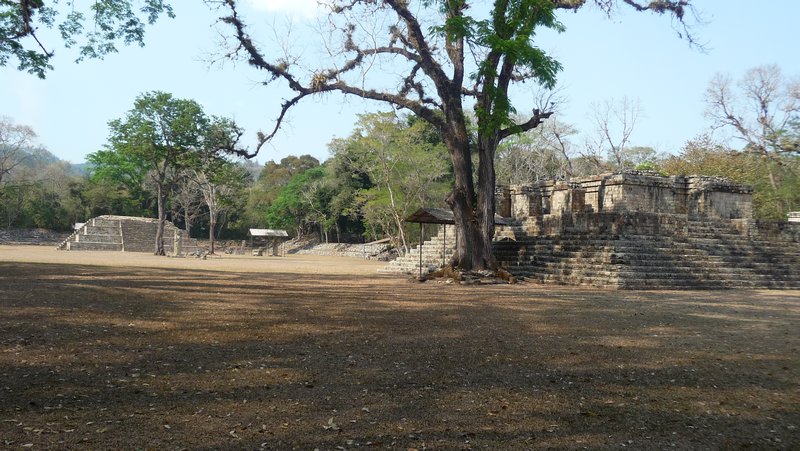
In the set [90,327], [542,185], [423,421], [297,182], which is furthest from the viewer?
[297,182]

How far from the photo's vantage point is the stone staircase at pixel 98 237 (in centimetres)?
4131

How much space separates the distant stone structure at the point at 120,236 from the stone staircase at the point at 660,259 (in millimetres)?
29368

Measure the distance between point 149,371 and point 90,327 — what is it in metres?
2.33

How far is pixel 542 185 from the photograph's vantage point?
80.8 feet

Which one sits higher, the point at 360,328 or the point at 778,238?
the point at 778,238

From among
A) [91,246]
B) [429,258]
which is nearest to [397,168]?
[429,258]

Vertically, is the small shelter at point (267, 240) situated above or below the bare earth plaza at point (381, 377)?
above

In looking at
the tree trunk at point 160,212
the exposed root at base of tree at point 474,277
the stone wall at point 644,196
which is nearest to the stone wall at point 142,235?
the tree trunk at point 160,212

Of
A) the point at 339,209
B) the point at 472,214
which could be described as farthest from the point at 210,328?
the point at 339,209

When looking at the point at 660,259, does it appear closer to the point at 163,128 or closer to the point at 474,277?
the point at 474,277

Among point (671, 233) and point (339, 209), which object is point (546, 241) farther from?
point (339, 209)

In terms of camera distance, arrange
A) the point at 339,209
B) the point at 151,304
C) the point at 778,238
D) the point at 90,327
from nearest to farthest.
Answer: the point at 90,327 → the point at 151,304 → the point at 778,238 → the point at 339,209

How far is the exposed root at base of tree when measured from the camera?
16.7 m

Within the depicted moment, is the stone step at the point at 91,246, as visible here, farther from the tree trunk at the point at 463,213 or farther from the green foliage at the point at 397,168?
the tree trunk at the point at 463,213
